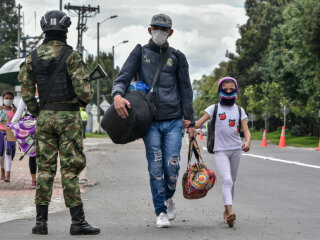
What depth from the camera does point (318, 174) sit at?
12.8 m

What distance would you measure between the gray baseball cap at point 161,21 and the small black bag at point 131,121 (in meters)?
0.75

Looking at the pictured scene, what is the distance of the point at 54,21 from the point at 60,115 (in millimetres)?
841

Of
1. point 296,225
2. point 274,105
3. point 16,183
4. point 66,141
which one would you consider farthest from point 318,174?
point 274,105

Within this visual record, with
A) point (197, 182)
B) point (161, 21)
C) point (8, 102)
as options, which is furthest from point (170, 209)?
point (8, 102)

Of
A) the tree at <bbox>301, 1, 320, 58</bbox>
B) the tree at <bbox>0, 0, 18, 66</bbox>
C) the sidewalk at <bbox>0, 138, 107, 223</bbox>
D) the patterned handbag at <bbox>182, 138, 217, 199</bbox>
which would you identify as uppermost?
the tree at <bbox>0, 0, 18, 66</bbox>

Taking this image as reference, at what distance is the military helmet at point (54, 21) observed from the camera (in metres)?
5.83

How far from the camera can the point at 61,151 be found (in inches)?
228

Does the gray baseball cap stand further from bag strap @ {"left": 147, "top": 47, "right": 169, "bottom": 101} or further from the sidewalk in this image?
the sidewalk

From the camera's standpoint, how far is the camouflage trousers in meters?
5.77

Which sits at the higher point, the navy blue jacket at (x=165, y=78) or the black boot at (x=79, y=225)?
the navy blue jacket at (x=165, y=78)

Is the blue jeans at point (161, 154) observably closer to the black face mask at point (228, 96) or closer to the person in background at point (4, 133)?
the black face mask at point (228, 96)

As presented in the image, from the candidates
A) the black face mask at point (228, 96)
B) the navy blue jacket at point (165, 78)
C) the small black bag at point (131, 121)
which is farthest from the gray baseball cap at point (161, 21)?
the black face mask at point (228, 96)

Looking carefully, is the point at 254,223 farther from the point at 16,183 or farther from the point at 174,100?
the point at 16,183

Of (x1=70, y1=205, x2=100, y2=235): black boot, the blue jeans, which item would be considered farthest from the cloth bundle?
(x1=70, y1=205, x2=100, y2=235): black boot
